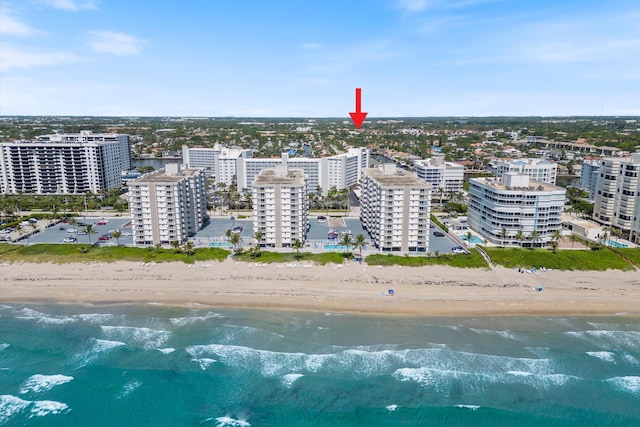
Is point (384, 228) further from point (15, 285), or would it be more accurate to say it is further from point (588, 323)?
point (15, 285)

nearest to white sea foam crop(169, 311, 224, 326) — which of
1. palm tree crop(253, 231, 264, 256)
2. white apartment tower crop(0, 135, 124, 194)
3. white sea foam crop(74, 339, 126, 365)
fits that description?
white sea foam crop(74, 339, 126, 365)

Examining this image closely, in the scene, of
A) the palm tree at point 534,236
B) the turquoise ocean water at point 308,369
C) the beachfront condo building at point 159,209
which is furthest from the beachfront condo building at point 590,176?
the beachfront condo building at point 159,209

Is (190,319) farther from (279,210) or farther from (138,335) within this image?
(279,210)

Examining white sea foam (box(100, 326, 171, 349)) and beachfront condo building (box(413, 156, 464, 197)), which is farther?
beachfront condo building (box(413, 156, 464, 197))

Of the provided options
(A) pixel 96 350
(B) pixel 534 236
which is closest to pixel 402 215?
(B) pixel 534 236

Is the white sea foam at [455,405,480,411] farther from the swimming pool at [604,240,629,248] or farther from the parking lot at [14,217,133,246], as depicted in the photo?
the parking lot at [14,217,133,246]

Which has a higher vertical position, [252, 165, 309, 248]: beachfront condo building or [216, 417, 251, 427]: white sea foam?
[252, 165, 309, 248]: beachfront condo building

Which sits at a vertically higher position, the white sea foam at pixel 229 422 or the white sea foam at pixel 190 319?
the white sea foam at pixel 190 319

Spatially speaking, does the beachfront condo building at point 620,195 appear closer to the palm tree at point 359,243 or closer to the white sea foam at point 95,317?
the palm tree at point 359,243
